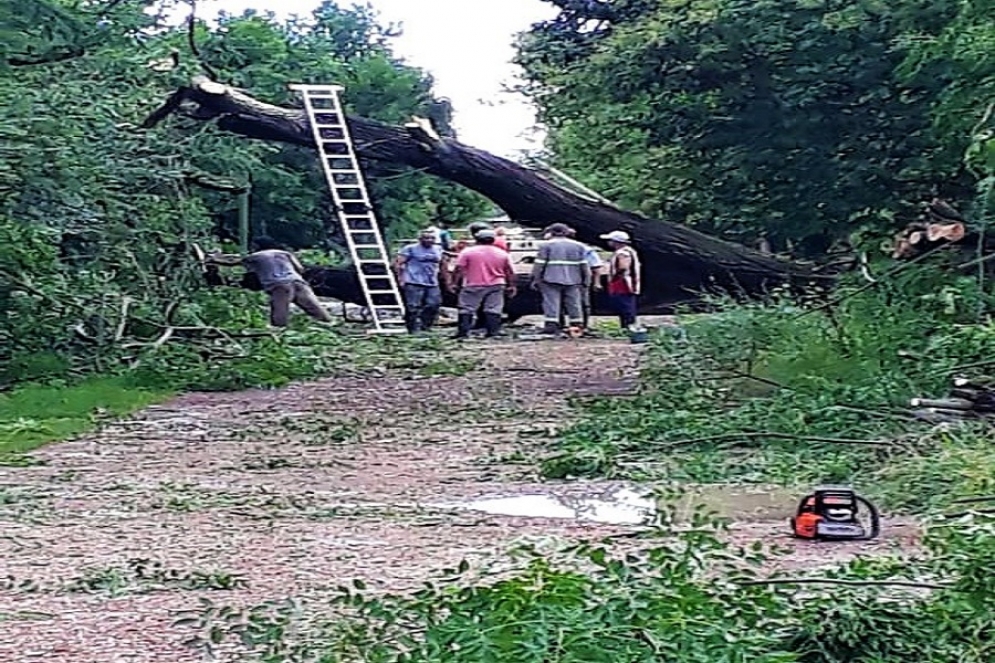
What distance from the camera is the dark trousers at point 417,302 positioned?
2247 cm

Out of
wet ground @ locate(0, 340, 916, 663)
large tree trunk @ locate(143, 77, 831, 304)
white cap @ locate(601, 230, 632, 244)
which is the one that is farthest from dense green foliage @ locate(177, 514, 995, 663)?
white cap @ locate(601, 230, 632, 244)

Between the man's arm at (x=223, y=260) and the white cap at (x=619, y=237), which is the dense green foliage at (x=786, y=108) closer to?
the white cap at (x=619, y=237)

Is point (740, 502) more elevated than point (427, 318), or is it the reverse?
point (427, 318)

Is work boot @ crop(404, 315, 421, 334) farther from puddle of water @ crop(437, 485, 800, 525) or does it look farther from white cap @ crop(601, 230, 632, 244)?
puddle of water @ crop(437, 485, 800, 525)

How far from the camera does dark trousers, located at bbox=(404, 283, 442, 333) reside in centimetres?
2247

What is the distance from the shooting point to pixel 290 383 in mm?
15672

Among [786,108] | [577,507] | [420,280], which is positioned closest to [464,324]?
[420,280]

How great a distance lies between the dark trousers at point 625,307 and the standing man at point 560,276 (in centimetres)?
39

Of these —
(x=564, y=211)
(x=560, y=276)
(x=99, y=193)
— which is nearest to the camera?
(x=99, y=193)

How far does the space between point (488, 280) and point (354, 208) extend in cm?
242

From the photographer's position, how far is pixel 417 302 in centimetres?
2247

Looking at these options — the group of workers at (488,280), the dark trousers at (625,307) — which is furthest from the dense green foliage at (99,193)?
the dark trousers at (625,307)

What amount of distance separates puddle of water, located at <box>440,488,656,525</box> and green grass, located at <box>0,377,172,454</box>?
3.52 m

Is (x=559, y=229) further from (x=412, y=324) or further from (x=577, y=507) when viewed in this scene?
(x=577, y=507)
